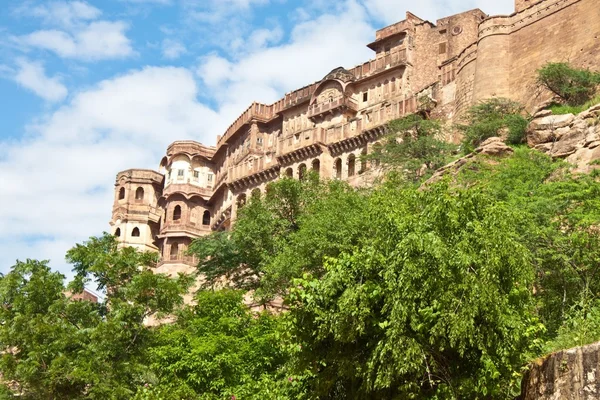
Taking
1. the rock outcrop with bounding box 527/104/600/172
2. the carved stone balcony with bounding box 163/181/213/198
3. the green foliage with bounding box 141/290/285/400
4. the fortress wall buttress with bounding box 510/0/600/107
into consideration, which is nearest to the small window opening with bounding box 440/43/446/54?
the fortress wall buttress with bounding box 510/0/600/107

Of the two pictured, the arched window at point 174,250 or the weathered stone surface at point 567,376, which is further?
the arched window at point 174,250

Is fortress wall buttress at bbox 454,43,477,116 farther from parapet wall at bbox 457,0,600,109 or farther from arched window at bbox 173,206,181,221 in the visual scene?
arched window at bbox 173,206,181,221

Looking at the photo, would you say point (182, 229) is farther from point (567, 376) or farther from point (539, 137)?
point (567, 376)

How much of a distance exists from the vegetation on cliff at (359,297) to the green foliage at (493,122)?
Answer: 97mm

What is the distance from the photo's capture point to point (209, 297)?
25.0 meters

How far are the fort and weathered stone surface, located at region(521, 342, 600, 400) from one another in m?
25.4

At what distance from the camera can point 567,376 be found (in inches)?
461

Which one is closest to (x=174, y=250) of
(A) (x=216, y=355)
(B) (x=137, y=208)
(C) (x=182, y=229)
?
(C) (x=182, y=229)

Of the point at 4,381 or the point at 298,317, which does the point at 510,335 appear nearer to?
the point at 298,317

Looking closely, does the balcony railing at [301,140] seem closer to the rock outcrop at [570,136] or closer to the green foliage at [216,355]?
the rock outcrop at [570,136]

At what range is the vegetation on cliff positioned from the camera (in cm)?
1312

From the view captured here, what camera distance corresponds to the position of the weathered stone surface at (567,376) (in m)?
11.3

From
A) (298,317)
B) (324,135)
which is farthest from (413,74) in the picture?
(298,317)

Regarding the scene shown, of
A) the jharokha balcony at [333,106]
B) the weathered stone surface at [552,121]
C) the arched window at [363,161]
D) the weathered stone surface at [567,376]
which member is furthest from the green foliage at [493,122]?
the weathered stone surface at [567,376]
